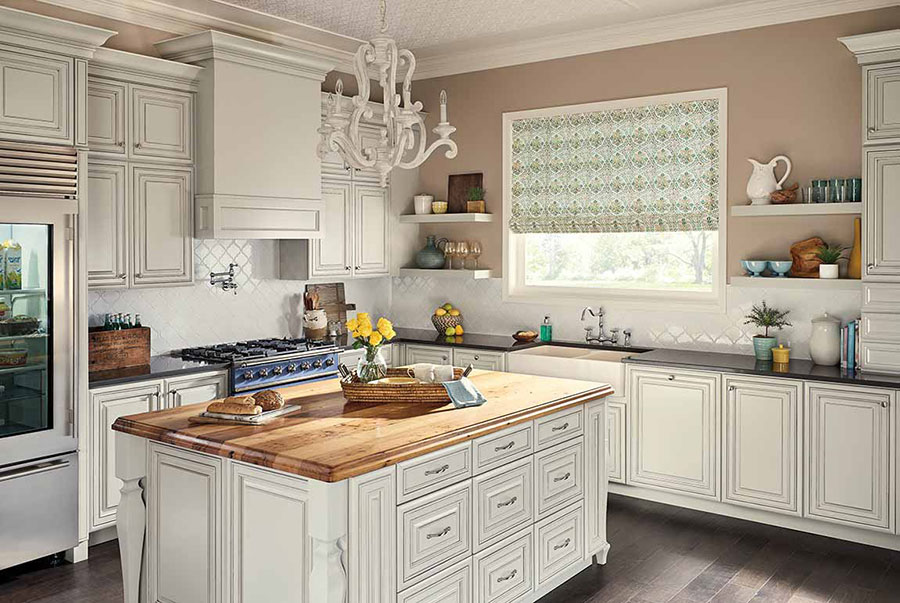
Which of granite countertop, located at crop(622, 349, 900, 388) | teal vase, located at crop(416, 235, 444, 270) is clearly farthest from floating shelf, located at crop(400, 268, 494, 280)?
granite countertop, located at crop(622, 349, 900, 388)

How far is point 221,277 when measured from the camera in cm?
566

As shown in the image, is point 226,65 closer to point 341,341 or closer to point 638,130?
point 341,341

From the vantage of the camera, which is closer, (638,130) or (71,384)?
(71,384)

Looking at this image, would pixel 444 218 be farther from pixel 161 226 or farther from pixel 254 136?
pixel 161 226

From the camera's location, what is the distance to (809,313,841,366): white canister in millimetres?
4894

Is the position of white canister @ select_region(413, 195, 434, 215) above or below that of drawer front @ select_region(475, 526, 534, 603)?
above

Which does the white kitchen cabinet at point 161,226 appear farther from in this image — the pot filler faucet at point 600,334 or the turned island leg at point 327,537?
the pot filler faucet at point 600,334

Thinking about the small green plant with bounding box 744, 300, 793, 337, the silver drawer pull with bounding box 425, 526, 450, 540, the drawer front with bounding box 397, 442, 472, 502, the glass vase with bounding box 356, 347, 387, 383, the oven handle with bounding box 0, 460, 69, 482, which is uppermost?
the small green plant with bounding box 744, 300, 793, 337

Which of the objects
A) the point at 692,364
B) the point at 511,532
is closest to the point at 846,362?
the point at 692,364

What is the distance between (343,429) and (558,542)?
1.34m

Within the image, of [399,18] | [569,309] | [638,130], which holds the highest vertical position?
[399,18]

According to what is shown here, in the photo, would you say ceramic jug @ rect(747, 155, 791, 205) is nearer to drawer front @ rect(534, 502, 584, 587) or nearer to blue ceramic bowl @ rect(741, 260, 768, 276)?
blue ceramic bowl @ rect(741, 260, 768, 276)

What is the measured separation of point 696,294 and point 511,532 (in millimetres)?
2731

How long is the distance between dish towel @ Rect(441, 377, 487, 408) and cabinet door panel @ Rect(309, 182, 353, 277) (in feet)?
8.41
